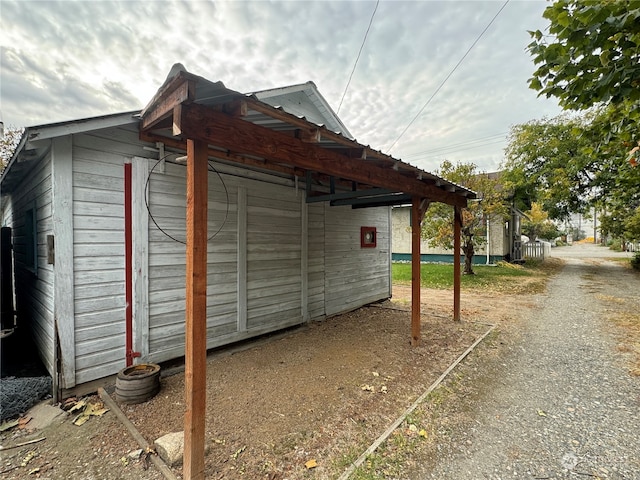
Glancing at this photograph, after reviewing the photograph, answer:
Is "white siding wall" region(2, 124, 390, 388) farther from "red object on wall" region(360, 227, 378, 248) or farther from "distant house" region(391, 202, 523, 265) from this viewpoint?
"distant house" region(391, 202, 523, 265)

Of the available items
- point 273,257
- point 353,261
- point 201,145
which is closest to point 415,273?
point 353,261

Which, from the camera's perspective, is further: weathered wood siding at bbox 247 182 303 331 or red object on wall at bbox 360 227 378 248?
red object on wall at bbox 360 227 378 248

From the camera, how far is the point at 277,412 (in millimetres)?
2830

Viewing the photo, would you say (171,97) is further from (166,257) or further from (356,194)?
(356,194)

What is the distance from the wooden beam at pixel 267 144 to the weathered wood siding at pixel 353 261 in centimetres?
271

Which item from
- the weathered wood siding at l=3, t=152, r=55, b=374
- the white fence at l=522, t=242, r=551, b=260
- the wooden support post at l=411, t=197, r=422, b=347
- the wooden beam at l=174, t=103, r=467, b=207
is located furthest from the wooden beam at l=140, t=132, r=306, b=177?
the white fence at l=522, t=242, r=551, b=260

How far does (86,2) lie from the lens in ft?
14.1

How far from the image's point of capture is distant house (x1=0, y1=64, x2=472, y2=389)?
→ 2.57 m

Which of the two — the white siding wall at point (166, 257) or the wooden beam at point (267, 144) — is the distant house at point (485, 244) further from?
the wooden beam at point (267, 144)

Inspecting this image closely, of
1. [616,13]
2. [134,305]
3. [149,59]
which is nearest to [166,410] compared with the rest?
[134,305]

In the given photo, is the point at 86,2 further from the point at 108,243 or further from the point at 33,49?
the point at 108,243

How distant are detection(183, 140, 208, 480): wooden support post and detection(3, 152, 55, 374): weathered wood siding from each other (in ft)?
6.77

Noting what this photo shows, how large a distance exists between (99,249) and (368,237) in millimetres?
5477

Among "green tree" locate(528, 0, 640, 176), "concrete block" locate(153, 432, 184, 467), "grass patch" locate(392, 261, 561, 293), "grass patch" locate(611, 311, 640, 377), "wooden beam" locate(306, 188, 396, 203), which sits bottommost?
"grass patch" locate(611, 311, 640, 377)
